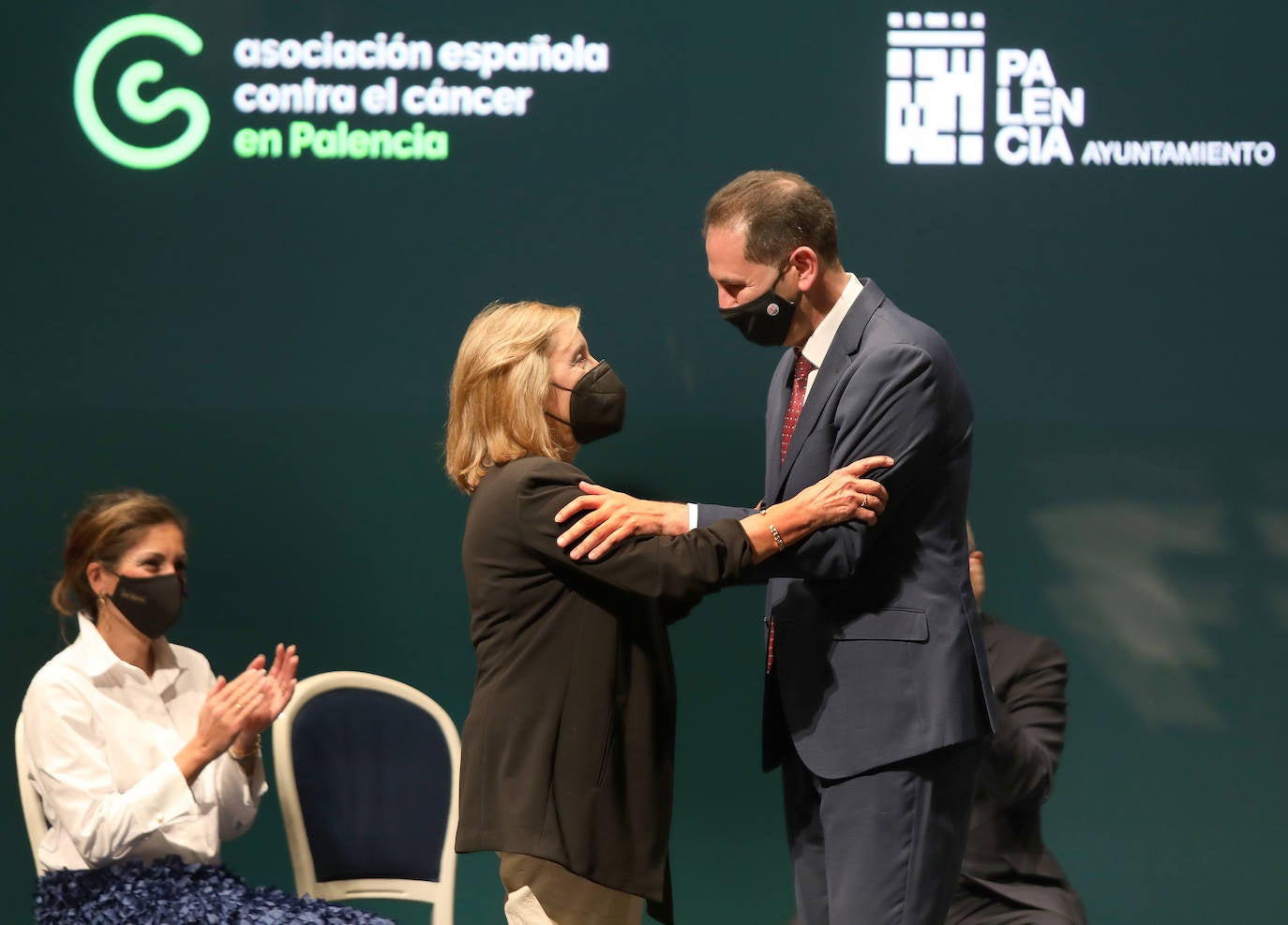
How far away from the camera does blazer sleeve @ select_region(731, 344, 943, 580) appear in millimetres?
2248

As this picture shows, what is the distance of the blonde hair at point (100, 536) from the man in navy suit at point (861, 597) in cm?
119

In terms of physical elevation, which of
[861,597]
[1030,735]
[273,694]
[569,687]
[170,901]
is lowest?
[170,901]

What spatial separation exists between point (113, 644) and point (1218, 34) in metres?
3.13

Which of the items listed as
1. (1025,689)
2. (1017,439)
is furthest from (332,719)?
(1017,439)

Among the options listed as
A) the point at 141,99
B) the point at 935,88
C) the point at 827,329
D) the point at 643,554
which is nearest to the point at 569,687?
the point at 643,554

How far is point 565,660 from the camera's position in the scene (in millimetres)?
2314

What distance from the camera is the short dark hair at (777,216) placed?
2422 mm

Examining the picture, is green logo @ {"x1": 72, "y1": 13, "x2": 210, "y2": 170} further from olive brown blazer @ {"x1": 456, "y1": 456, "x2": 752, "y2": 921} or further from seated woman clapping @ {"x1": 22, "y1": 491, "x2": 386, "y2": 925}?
olive brown blazer @ {"x1": 456, "y1": 456, "x2": 752, "y2": 921}

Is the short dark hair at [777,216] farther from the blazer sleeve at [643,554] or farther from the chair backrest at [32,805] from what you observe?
the chair backrest at [32,805]

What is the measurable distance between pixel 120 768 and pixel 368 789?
492 mm

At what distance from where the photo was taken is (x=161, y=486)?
12.4ft

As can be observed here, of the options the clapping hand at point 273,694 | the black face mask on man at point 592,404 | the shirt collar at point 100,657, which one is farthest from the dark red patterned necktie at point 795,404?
the shirt collar at point 100,657

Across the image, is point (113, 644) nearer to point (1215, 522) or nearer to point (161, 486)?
point (161, 486)

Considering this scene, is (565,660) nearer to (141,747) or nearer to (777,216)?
(777,216)
